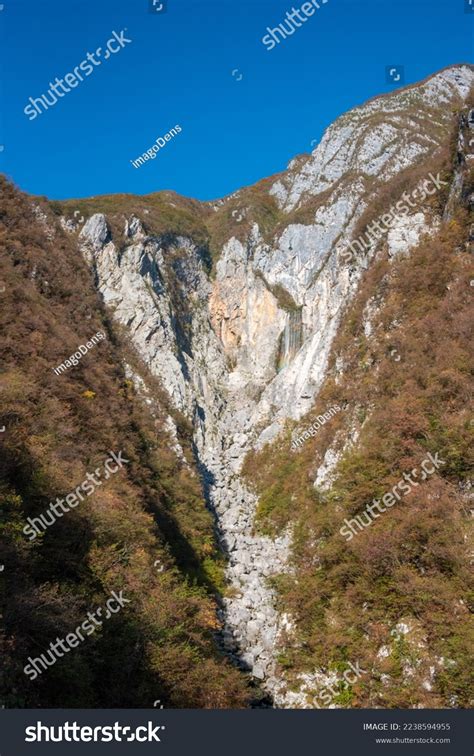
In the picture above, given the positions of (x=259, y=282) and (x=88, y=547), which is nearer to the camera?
(x=88, y=547)

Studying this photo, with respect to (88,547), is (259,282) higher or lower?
higher

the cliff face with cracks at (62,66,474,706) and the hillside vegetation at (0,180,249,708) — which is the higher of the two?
the cliff face with cracks at (62,66,474,706)

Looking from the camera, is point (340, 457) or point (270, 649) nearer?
point (270, 649)

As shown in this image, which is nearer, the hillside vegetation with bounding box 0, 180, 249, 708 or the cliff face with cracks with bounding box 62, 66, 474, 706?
the hillside vegetation with bounding box 0, 180, 249, 708

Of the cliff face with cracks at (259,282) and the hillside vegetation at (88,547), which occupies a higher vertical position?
the cliff face with cracks at (259,282)

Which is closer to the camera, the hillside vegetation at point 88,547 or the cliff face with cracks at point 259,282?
the hillside vegetation at point 88,547
